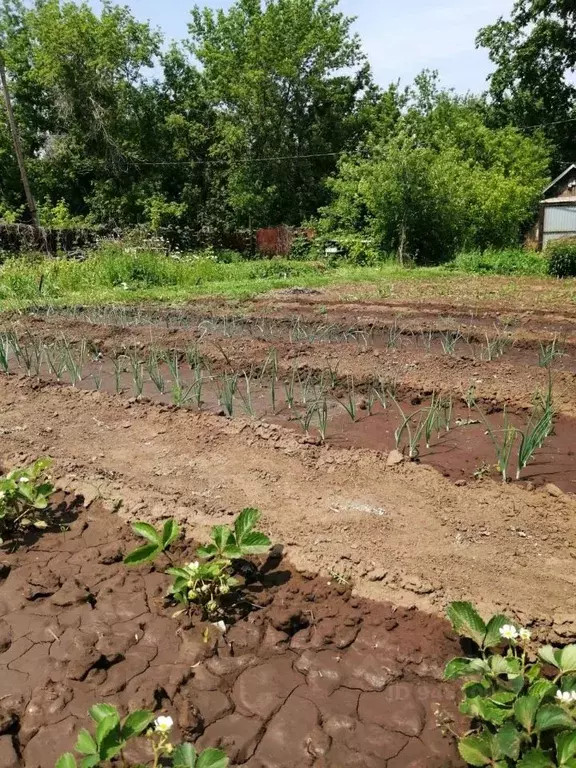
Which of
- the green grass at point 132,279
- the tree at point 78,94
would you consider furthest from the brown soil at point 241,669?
the tree at point 78,94

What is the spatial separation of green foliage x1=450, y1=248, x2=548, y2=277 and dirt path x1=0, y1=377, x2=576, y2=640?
47.7ft

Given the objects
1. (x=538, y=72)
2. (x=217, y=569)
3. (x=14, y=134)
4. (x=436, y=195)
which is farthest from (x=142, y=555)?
(x=538, y=72)

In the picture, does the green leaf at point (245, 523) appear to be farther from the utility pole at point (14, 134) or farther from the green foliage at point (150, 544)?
the utility pole at point (14, 134)

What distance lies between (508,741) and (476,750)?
10 centimetres

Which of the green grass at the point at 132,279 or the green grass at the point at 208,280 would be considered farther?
the green grass at the point at 132,279

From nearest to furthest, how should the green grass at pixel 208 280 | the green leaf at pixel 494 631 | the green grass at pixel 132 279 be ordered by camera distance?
the green leaf at pixel 494 631, the green grass at pixel 208 280, the green grass at pixel 132 279

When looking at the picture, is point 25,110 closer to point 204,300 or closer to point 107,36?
point 107,36

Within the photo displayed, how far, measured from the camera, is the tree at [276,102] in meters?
26.1

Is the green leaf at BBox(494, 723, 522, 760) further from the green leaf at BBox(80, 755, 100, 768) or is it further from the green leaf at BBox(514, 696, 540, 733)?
the green leaf at BBox(80, 755, 100, 768)

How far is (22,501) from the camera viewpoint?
290 cm

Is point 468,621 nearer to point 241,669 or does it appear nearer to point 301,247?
point 241,669

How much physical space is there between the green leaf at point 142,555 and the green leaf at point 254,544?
1.22 feet

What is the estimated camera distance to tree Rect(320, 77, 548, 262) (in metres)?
18.8

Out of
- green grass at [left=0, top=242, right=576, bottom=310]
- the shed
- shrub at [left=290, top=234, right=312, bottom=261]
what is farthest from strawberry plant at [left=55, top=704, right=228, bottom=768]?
the shed
